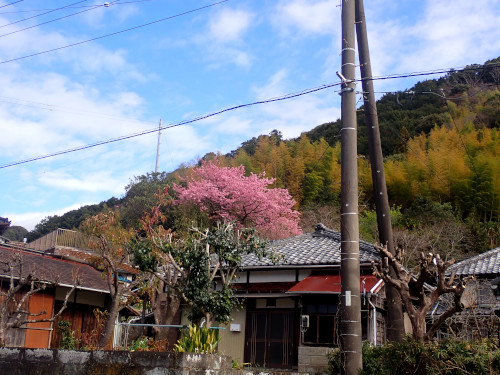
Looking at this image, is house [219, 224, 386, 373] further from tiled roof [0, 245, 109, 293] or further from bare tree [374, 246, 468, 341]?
bare tree [374, 246, 468, 341]

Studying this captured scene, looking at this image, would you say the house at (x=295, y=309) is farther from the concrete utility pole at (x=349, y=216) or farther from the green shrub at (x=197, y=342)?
the concrete utility pole at (x=349, y=216)

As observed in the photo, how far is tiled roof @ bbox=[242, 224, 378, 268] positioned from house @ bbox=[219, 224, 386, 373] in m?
0.03

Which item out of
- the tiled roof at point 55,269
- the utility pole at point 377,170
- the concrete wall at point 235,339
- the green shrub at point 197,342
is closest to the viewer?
the green shrub at point 197,342

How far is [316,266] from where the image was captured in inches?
604

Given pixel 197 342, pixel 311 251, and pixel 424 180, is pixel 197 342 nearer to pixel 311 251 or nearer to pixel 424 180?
pixel 311 251

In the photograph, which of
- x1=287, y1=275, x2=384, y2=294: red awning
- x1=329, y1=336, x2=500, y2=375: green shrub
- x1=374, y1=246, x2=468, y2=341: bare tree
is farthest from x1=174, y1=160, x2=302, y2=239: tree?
x1=374, y1=246, x2=468, y2=341: bare tree

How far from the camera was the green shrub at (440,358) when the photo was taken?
6.79 m

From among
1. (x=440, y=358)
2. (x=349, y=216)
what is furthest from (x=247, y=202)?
(x=440, y=358)

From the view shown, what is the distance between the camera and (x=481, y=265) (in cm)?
2075

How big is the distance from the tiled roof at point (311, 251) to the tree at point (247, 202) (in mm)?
9190

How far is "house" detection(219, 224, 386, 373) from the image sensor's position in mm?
14133

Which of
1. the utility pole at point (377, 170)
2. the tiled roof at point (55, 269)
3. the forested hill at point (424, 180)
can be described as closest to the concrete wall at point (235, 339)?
the tiled roof at point (55, 269)

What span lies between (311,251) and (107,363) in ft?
32.5

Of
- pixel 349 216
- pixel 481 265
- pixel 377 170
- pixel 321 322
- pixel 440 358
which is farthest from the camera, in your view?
pixel 481 265
